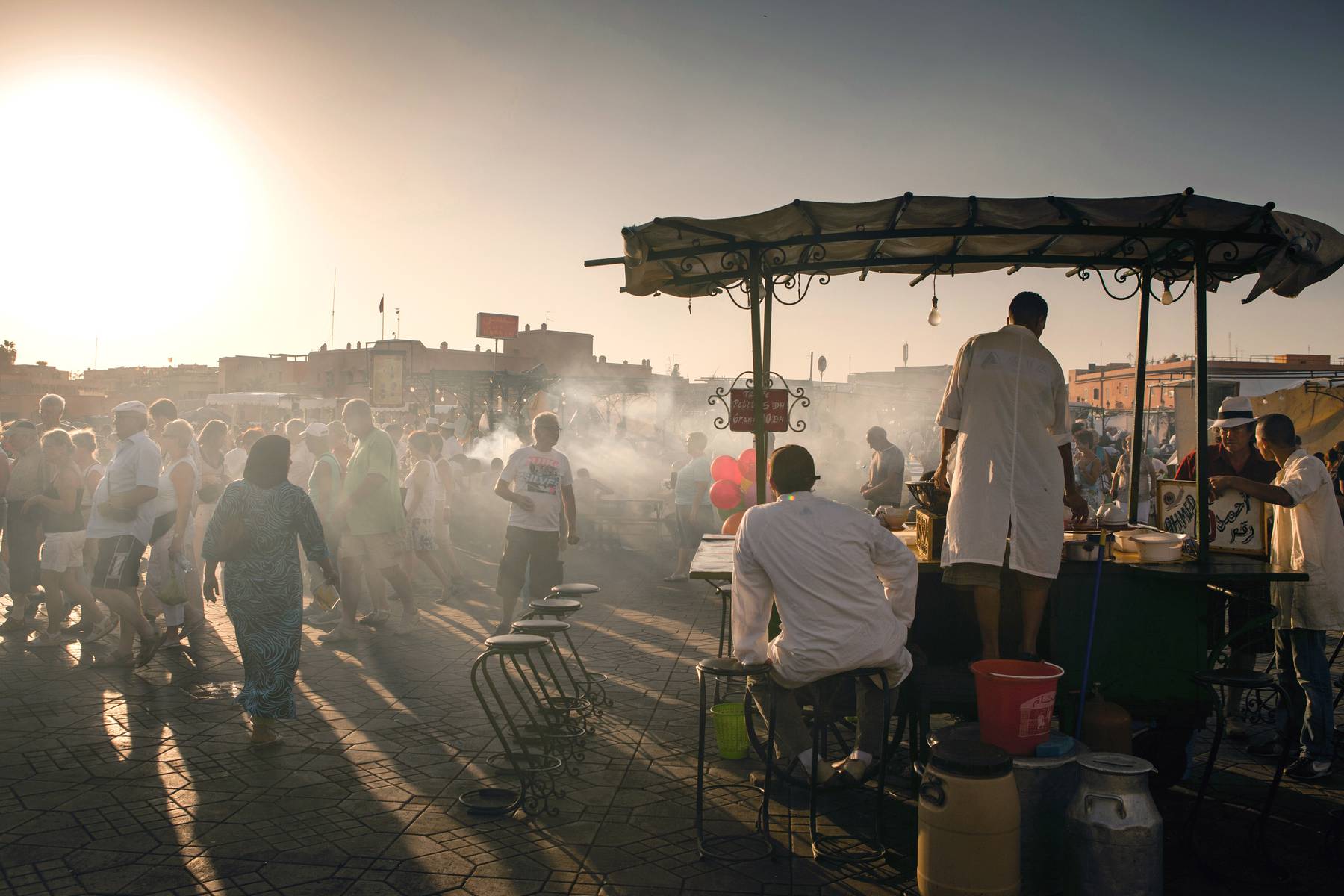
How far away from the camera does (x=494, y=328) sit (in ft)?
236

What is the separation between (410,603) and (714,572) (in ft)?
18.1

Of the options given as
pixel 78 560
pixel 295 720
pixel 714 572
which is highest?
pixel 714 572

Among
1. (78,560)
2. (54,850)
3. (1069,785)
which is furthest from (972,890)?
(78,560)

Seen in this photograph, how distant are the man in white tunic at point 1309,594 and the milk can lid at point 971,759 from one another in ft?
8.44

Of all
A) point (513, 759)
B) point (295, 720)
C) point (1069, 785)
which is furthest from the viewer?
point (295, 720)

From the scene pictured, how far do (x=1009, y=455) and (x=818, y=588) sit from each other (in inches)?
47.6

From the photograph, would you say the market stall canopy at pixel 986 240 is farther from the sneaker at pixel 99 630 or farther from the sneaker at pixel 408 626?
the sneaker at pixel 99 630

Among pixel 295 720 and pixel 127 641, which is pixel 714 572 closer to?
pixel 295 720

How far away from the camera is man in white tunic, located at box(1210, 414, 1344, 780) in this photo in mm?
5402

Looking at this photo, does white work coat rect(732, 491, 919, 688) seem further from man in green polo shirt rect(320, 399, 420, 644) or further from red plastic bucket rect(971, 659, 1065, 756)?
man in green polo shirt rect(320, 399, 420, 644)

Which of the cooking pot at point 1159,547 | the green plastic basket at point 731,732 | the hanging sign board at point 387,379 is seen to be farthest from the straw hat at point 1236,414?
the hanging sign board at point 387,379

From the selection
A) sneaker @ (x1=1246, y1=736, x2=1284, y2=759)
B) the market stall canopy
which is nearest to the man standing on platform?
the market stall canopy

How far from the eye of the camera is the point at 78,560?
29.8 feet

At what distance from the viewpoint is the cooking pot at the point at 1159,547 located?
16.1ft
